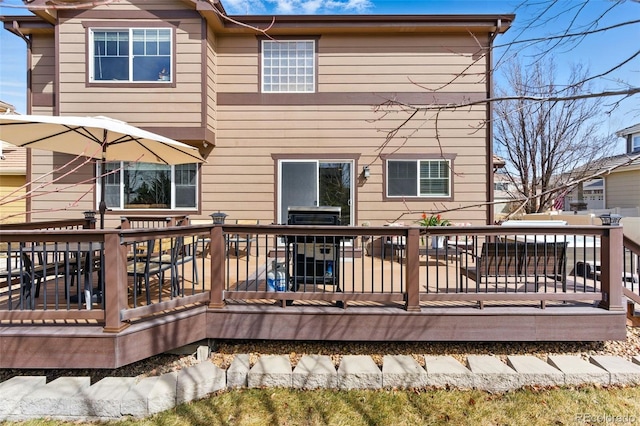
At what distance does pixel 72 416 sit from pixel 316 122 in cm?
667

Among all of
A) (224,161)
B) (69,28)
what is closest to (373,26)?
(224,161)

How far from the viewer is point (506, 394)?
10.7ft

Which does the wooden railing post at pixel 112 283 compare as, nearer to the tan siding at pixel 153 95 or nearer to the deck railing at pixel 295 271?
the deck railing at pixel 295 271

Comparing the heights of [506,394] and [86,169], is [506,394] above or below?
below

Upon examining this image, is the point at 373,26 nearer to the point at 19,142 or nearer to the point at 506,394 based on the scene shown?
the point at 19,142

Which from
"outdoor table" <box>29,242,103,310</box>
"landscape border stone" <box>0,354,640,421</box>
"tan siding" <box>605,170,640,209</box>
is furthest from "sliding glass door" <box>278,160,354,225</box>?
"tan siding" <box>605,170,640,209</box>

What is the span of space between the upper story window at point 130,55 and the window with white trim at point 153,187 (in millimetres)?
1930

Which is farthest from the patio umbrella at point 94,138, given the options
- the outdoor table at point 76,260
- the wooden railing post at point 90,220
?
the wooden railing post at point 90,220

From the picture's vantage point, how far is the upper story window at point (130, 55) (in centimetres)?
731

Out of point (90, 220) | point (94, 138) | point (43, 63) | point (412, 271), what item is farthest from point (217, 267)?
point (43, 63)

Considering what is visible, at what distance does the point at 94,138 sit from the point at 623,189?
70.9 feet

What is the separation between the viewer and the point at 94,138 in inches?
184

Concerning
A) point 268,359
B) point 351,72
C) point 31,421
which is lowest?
point 31,421

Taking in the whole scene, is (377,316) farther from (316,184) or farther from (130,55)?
(130,55)
